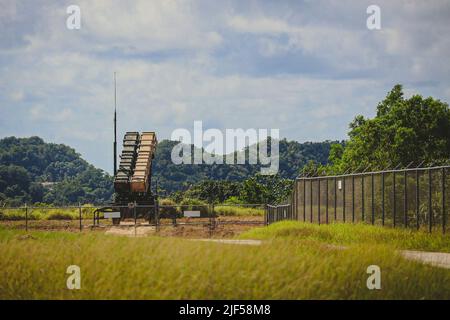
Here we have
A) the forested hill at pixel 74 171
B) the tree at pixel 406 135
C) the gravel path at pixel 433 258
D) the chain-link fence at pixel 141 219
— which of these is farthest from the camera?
the forested hill at pixel 74 171

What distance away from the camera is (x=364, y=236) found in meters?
29.9

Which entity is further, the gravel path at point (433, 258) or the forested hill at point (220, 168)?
the forested hill at point (220, 168)

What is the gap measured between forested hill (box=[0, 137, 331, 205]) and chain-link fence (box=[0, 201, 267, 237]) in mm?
41605

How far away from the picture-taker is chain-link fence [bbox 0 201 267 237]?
43434mm

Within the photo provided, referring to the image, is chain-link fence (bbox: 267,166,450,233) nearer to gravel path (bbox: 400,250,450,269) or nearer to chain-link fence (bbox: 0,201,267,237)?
chain-link fence (bbox: 0,201,267,237)

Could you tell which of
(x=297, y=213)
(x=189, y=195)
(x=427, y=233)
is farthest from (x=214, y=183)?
(x=427, y=233)

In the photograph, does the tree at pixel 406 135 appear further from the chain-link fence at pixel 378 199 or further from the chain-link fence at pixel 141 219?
the chain-link fence at pixel 378 199

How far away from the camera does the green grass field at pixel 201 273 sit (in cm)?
1349

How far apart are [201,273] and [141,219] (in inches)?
1442

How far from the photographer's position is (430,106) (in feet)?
220

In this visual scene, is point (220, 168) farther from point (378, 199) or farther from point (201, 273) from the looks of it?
point (201, 273)

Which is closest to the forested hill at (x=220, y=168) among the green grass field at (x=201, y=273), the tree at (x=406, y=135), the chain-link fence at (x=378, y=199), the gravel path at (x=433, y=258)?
the tree at (x=406, y=135)

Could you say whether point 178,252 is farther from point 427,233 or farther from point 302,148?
point 302,148

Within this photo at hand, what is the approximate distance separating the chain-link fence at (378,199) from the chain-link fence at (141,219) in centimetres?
393
